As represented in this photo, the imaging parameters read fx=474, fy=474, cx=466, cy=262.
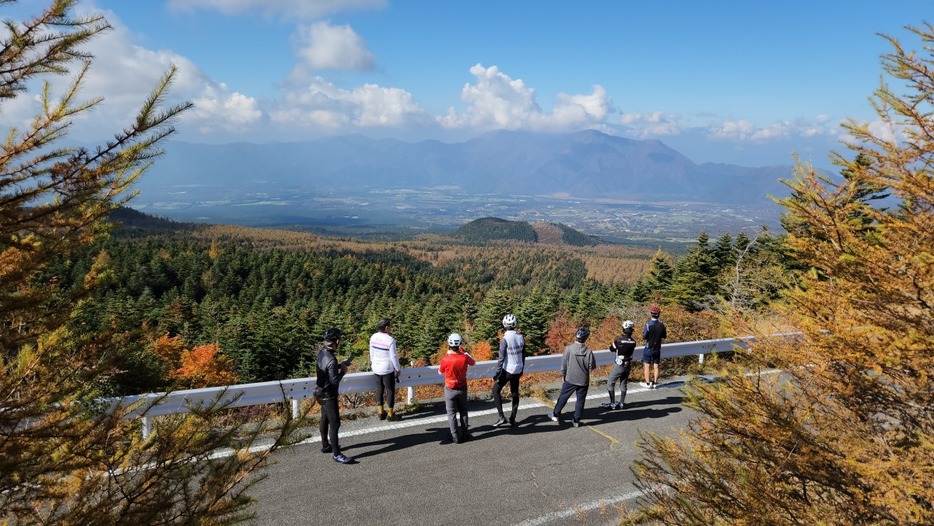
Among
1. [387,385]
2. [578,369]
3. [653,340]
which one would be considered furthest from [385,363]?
[653,340]

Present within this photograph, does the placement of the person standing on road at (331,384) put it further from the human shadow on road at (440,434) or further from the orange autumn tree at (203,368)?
the orange autumn tree at (203,368)

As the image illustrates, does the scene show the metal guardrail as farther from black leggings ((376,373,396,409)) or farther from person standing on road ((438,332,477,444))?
person standing on road ((438,332,477,444))

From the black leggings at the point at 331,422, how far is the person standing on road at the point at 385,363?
122 cm

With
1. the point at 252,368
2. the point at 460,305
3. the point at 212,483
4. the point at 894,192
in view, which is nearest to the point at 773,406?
the point at 894,192

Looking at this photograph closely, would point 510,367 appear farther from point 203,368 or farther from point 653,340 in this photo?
point 203,368

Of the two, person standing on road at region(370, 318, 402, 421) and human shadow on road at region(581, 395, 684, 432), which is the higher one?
person standing on road at region(370, 318, 402, 421)

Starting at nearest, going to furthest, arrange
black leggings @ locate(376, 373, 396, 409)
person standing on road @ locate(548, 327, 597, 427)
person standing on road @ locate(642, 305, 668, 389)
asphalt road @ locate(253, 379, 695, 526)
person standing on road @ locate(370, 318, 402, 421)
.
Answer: asphalt road @ locate(253, 379, 695, 526)
person standing on road @ locate(370, 318, 402, 421)
black leggings @ locate(376, 373, 396, 409)
person standing on road @ locate(548, 327, 597, 427)
person standing on road @ locate(642, 305, 668, 389)

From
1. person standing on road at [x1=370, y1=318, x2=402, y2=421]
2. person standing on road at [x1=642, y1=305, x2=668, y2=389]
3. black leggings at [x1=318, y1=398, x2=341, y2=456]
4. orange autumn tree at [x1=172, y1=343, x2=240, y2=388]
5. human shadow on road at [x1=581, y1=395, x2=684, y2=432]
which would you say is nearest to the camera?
black leggings at [x1=318, y1=398, x2=341, y2=456]

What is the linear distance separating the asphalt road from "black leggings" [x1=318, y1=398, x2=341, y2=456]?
199 mm

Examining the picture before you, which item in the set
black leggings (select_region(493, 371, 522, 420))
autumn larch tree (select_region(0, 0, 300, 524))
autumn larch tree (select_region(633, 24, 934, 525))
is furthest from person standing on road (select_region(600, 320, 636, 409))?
autumn larch tree (select_region(0, 0, 300, 524))

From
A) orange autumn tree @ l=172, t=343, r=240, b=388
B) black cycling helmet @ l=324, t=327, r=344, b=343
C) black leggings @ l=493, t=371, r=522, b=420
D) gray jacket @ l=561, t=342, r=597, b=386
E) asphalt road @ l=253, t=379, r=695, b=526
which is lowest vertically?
orange autumn tree @ l=172, t=343, r=240, b=388

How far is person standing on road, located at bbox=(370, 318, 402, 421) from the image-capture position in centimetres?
742

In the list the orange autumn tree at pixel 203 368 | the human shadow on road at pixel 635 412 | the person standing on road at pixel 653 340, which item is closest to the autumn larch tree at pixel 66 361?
the human shadow on road at pixel 635 412

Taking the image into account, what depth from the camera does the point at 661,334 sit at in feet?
32.3
